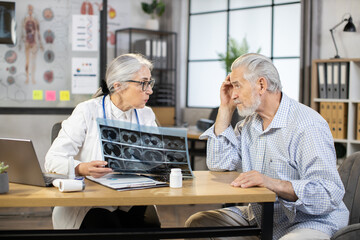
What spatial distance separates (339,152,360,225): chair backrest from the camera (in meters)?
2.21

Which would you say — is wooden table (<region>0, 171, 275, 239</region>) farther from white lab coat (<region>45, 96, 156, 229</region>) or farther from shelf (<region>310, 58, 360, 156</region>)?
shelf (<region>310, 58, 360, 156</region>)

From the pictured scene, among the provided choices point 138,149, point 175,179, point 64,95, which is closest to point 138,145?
point 138,149

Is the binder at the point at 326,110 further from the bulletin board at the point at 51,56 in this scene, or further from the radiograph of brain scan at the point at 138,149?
the radiograph of brain scan at the point at 138,149

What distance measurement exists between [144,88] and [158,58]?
343cm

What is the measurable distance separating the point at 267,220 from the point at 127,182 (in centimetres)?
57

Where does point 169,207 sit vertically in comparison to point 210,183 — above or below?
below

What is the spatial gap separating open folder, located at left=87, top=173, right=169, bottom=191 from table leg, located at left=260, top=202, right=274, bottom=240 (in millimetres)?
403

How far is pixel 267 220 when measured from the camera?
1830 millimetres

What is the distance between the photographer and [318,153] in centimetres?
196

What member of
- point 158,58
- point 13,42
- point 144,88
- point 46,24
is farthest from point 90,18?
point 144,88

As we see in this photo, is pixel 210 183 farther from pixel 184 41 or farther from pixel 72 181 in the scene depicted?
pixel 184 41

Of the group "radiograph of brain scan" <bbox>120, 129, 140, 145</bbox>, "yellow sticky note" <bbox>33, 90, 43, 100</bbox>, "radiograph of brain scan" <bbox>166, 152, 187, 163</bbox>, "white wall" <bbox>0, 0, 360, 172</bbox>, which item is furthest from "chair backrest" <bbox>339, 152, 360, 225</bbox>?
"yellow sticky note" <bbox>33, 90, 43, 100</bbox>

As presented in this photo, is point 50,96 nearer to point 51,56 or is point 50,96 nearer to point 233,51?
point 51,56

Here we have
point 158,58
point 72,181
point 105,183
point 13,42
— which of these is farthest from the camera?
point 158,58
